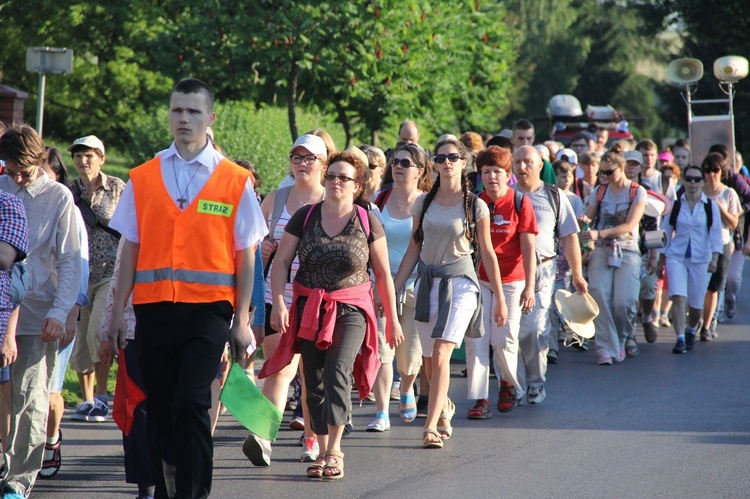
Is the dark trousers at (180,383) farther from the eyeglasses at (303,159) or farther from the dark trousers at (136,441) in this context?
the eyeglasses at (303,159)

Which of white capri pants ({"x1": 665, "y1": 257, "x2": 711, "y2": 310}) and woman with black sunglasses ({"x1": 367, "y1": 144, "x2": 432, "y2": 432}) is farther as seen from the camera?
white capri pants ({"x1": 665, "y1": 257, "x2": 711, "y2": 310})

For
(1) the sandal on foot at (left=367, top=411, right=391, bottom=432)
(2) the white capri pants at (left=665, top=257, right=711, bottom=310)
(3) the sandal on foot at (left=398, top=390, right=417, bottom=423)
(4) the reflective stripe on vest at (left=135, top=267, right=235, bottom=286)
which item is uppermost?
(2) the white capri pants at (left=665, top=257, right=711, bottom=310)

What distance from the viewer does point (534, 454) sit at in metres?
7.42

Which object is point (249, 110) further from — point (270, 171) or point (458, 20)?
point (458, 20)

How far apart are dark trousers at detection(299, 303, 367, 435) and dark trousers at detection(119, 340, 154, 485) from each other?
1.15m

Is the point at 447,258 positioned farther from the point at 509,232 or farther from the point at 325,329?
the point at 325,329

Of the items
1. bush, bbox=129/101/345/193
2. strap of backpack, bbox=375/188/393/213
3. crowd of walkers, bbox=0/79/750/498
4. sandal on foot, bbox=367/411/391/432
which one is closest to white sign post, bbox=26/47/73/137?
crowd of walkers, bbox=0/79/750/498

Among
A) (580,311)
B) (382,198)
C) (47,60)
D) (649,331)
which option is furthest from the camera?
(649,331)

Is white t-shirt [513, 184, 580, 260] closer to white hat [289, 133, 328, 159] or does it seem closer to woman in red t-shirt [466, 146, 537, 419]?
woman in red t-shirt [466, 146, 537, 419]

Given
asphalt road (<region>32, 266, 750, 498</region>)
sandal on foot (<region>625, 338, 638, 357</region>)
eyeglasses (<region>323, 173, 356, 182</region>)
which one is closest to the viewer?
asphalt road (<region>32, 266, 750, 498</region>)

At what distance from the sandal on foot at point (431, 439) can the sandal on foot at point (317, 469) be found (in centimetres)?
100

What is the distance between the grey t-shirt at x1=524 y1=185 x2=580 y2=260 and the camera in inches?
376

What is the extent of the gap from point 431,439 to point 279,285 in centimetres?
151

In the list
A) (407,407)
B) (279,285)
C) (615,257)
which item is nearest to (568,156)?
(615,257)
